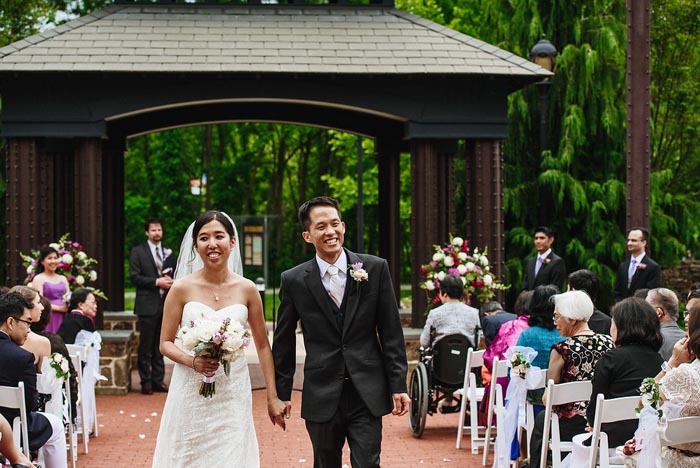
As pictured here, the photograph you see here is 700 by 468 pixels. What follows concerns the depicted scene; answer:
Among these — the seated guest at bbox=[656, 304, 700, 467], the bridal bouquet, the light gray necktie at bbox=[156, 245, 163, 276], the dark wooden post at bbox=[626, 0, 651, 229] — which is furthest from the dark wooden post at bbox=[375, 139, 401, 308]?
the seated guest at bbox=[656, 304, 700, 467]

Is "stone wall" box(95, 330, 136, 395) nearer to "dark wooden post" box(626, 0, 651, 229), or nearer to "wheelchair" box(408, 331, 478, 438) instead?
"wheelchair" box(408, 331, 478, 438)

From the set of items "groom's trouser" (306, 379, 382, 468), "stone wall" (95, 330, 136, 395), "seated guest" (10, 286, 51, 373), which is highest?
"seated guest" (10, 286, 51, 373)

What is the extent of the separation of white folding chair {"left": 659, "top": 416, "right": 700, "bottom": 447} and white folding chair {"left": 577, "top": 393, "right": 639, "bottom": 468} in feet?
2.02

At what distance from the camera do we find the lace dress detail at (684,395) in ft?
18.6

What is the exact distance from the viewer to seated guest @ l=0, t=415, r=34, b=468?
6.47m

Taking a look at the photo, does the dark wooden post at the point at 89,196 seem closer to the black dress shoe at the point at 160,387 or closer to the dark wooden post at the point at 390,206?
the black dress shoe at the point at 160,387

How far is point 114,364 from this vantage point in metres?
14.1

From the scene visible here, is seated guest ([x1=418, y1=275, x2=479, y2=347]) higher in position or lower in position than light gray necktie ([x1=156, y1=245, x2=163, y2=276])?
lower

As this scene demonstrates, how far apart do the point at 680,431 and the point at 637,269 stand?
705 cm

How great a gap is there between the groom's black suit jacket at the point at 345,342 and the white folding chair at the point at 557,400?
1669 millimetres

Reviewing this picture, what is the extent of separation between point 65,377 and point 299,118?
357 inches

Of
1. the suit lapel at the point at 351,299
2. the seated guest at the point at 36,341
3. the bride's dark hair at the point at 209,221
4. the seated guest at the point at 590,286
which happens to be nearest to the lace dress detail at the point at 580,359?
the seated guest at the point at 590,286

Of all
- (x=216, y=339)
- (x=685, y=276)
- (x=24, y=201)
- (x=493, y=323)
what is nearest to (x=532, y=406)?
(x=493, y=323)

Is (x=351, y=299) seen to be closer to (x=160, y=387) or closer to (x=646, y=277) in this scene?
(x=646, y=277)
